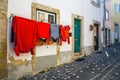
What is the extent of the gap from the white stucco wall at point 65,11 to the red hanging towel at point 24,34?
297mm

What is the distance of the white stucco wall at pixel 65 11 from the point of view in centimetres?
880

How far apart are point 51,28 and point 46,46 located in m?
0.90

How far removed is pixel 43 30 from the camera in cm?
1006

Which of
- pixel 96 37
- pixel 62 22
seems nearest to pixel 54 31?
pixel 62 22

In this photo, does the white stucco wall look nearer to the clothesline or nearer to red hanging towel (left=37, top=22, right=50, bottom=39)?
the clothesline

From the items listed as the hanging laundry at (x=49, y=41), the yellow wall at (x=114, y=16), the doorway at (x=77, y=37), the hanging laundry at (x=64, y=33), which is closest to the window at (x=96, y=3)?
the doorway at (x=77, y=37)

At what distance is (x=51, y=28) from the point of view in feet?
35.1

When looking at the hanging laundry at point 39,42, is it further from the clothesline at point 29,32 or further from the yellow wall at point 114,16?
the yellow wall at point 114,16

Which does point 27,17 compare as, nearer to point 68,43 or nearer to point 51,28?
point 51,28

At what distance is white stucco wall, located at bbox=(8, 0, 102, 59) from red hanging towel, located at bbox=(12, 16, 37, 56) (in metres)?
0.30

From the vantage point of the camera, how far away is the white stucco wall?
8.80 metres

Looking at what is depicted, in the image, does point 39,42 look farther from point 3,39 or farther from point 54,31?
point 3,39

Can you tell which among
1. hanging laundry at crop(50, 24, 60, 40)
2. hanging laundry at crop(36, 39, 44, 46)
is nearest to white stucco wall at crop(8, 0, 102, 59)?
hanging laundry at crop(36, 39, 44, 46)

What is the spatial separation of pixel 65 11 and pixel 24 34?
4.43m
